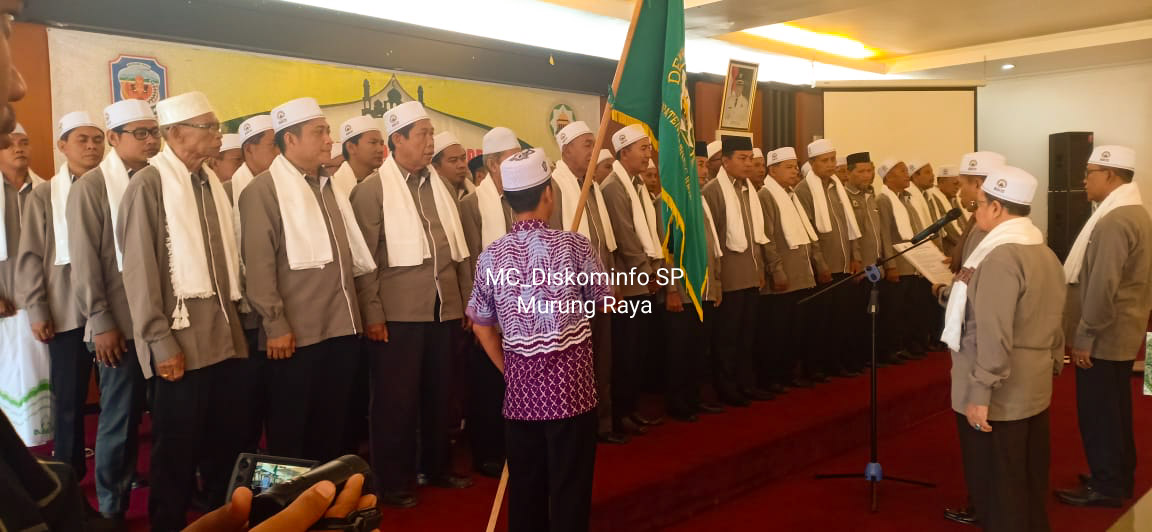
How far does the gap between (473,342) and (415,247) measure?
69cm

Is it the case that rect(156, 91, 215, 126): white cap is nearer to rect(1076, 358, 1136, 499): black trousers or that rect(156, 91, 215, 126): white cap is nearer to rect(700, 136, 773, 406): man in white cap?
rect(700, 136, 773, 406): man in white cap

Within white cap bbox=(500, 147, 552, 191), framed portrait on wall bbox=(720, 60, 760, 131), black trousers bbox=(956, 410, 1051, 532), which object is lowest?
black trousers bbox=(956, 410, 1051, 532)

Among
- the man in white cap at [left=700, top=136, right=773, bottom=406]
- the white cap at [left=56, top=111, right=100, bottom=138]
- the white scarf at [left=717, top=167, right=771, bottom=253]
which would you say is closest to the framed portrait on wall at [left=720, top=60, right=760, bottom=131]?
the man in white cap at [left=700, top=136, right=773, bottom=406]

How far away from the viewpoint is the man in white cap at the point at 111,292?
111 inches

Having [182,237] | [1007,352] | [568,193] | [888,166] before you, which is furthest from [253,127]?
[888,166]

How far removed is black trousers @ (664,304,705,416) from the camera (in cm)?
445

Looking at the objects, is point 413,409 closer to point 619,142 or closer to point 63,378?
point 63,378

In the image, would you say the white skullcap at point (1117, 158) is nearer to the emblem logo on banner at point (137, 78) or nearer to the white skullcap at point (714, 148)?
the white skullcap at point (714, 148)

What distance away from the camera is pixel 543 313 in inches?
92.8

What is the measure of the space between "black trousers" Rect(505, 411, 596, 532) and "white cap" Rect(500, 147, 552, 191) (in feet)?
2.47

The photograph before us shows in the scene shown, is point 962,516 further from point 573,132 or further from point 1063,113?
point 1063,113

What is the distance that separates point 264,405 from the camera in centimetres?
323

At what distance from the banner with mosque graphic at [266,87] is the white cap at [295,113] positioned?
184cm

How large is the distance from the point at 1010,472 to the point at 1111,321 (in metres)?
1.20
